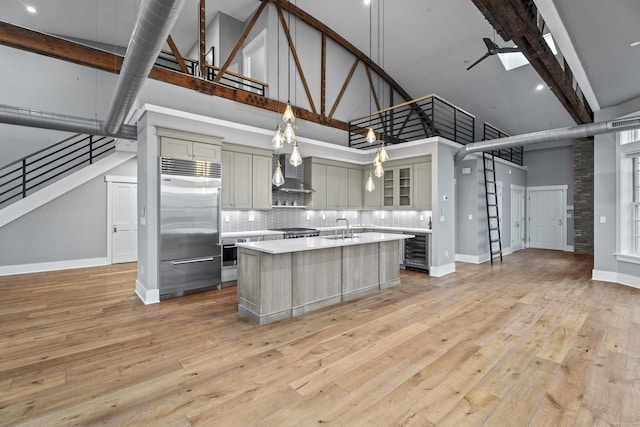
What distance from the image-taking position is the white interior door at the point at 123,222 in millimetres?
7398

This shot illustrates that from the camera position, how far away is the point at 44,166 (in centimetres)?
703

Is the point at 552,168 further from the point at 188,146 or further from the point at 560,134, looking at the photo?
the point at 188,146

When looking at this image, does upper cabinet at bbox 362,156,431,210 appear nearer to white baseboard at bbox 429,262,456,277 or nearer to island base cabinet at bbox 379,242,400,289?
white baseboard at bbox 429,262,456,277

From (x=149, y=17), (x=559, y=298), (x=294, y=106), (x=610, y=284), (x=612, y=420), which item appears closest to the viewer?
(x=612, y=420)

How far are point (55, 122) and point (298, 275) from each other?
439 cm

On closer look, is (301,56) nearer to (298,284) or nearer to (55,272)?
(298,284)

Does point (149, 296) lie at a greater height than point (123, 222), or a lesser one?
lesser

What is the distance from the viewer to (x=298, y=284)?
3.91m

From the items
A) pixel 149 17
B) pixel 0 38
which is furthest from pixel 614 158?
pixel 0 38

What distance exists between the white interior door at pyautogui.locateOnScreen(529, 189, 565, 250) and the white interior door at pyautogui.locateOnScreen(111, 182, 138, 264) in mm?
12743


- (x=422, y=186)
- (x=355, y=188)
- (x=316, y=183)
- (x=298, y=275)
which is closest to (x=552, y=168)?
(x=422, y=186)

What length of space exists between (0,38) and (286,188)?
466cm

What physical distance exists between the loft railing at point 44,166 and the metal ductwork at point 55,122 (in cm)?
262

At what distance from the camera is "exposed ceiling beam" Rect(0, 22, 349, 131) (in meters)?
4.22
